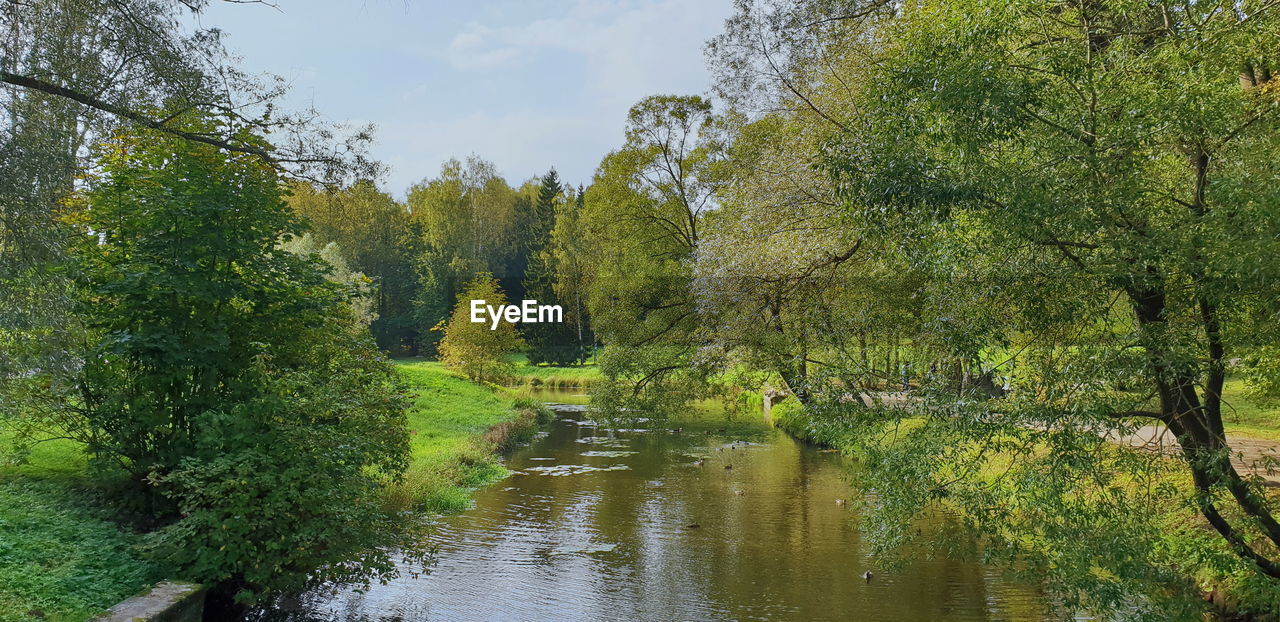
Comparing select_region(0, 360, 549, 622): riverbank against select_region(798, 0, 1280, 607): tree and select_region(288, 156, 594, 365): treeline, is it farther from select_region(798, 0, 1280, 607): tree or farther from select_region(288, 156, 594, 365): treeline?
select_region(288, 156, 594, 365): treeline

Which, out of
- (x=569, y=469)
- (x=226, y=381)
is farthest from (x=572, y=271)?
(x=226, y=381)

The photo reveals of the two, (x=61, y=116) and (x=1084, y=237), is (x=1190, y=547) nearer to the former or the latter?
(x=1084, y=237)

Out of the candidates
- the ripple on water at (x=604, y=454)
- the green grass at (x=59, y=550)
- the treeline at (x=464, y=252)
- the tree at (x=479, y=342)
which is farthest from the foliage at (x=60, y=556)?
the treeline at (x=464, y=252)

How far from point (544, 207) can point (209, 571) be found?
5098 centimetres

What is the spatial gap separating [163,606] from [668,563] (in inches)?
265

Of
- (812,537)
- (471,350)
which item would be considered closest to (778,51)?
(812,537)

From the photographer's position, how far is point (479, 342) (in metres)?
35.2

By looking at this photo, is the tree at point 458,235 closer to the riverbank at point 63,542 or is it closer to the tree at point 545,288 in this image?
the tree at point 545,288

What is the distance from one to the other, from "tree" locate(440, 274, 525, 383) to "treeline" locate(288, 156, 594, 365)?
33.6ft

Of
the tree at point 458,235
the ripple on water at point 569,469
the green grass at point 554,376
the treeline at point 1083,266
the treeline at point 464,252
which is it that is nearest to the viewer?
the treeline at point 1083,266

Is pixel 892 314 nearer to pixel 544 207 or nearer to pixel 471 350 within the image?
pixel 471 350

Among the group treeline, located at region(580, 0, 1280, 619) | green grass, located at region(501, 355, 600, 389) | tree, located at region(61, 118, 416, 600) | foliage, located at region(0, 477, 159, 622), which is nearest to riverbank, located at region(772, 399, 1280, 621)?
treeline, located at region(580, 0, 1280, 619)

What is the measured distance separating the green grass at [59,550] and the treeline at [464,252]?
38475 millimetres

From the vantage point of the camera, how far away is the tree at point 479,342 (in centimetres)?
3534
